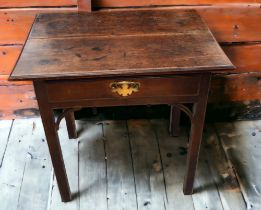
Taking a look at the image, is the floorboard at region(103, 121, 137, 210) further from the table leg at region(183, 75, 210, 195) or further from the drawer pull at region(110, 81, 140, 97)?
the drawer pull at region(110, 81, 140, 97)

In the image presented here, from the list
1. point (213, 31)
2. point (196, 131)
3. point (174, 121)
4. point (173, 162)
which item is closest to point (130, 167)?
point (173, 162)

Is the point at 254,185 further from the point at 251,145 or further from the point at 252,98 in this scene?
the point at 252,98

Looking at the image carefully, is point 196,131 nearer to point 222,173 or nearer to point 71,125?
point 222,173

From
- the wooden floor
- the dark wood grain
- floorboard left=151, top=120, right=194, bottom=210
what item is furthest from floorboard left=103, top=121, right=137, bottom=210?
the dark wood grain

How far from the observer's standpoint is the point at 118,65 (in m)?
0.98

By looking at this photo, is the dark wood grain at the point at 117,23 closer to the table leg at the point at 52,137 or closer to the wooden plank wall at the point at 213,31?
the wooden plank wall at the point at 213,31

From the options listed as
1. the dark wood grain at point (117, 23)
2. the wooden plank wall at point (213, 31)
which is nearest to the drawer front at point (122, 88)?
the dark wood grain at point (117, 23)

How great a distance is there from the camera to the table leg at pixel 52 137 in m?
1.02

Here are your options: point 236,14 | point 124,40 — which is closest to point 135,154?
point 124,40

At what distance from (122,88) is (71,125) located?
650 millimetres

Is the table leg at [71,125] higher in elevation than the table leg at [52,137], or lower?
lower

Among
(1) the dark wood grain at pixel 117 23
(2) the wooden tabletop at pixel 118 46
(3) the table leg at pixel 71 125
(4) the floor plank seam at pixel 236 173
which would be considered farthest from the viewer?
(3) the table leg at pixel 71 125

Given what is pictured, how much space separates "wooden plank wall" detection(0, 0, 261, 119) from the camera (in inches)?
54.6

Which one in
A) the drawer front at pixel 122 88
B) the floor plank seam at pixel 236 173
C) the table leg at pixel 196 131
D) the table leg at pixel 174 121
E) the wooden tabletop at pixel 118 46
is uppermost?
the wooden tabletop at pixel 118 46
